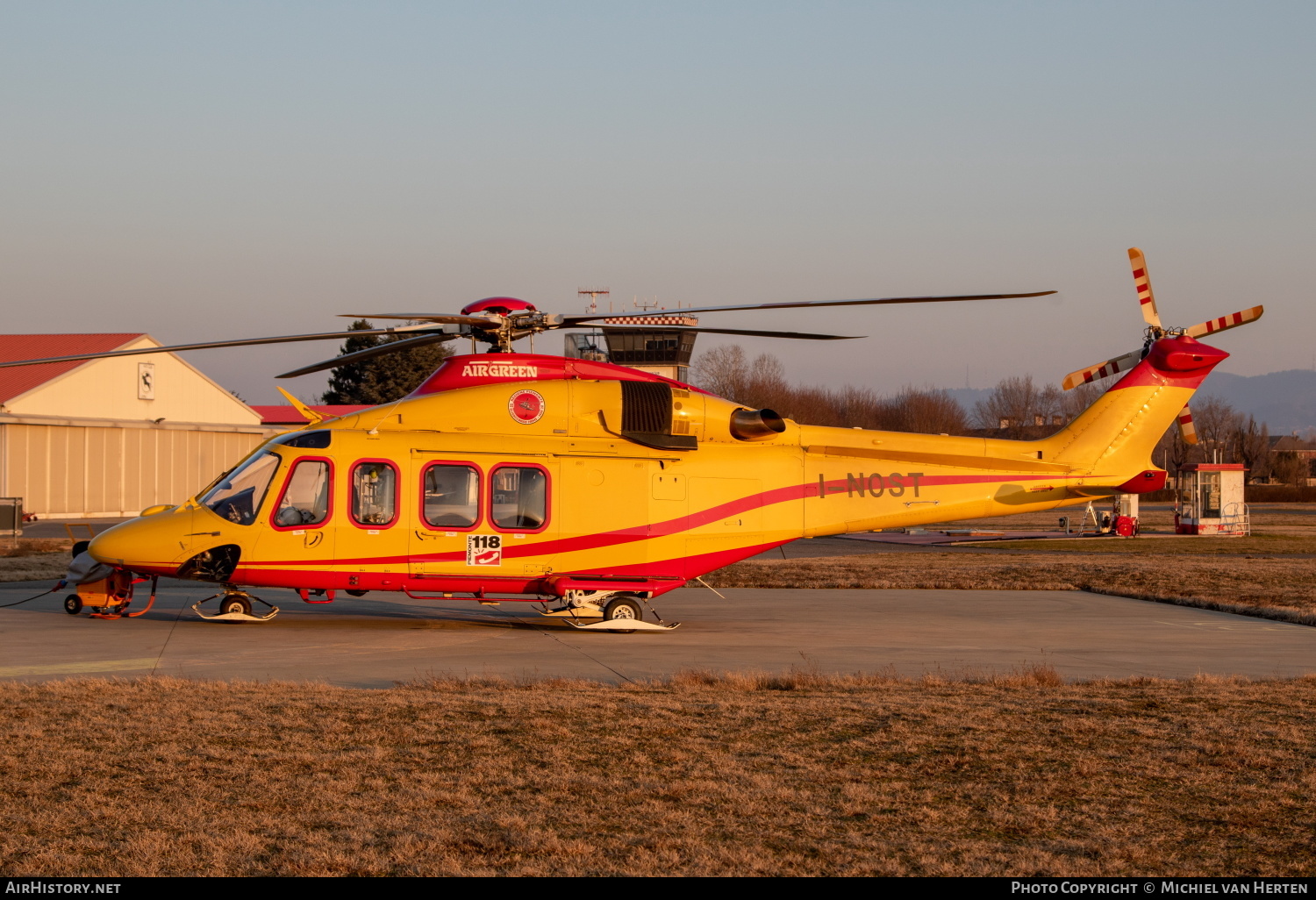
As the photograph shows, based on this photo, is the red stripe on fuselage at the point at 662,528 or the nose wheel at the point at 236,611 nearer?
the red stripe on fuselage at the point at 662,528

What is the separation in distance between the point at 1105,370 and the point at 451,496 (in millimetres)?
10528

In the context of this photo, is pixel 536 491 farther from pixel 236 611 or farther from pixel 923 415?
pixel 923 415

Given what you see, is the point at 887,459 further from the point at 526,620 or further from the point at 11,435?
the point at 11,435

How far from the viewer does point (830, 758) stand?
722 cm

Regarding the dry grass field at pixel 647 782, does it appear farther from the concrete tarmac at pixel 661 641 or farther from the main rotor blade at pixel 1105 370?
the main rotor blade at pixel 1105 370

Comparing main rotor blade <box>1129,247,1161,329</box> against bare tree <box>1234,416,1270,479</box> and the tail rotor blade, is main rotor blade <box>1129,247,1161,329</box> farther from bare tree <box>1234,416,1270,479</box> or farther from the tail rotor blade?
bare tree <box>1234,416,1270,479</box>

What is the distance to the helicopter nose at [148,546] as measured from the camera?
1436 cm

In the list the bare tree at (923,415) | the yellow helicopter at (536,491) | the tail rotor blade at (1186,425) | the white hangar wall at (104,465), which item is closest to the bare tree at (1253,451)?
the bare tree at (923,415)

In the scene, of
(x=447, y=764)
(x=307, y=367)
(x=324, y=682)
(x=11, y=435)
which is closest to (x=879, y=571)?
(x=307, y=367)

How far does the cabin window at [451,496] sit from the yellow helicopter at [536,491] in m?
0.02

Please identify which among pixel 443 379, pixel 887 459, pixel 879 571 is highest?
pixel 443 379

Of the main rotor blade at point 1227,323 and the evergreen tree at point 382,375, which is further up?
the evergreen tree at point 382,375

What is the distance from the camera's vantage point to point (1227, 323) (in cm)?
1642

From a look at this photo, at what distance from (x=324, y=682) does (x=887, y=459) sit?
8.82 meters
